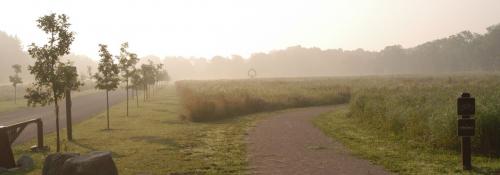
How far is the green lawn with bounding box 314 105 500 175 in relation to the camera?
12.4m

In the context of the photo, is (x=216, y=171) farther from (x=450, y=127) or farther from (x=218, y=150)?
(x=450, y=127)

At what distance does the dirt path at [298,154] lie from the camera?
1290 cm

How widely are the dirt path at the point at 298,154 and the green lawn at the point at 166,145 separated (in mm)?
559

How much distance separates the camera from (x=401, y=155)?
14812mm

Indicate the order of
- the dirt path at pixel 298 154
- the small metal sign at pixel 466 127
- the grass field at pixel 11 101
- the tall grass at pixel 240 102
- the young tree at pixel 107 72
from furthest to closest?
the grass field at pixel 11 101 → the tall grass at pixel 240 102 → the young tree at pixel 107 72 → the dirt path at pixel 298 154 → the small metal sign at pixel 466 127

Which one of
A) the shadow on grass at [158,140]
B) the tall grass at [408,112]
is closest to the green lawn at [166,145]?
the shadow on grass at [158,140]

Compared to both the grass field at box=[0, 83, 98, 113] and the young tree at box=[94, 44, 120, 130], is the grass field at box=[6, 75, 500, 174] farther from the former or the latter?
the grass field at box=[0, 83, 98, 113]

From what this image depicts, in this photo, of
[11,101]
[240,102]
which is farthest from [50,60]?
[11,101]

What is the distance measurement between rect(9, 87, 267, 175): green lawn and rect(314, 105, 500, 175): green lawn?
12.3 feet

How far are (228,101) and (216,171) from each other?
2032 centimetres

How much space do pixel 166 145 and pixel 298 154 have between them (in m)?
5.43

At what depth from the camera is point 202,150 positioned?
17.0 m

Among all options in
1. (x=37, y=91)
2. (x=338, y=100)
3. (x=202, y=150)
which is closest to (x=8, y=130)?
(x=37, y=91)

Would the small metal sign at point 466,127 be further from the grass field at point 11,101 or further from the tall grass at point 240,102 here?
the grass field at point 11,101
